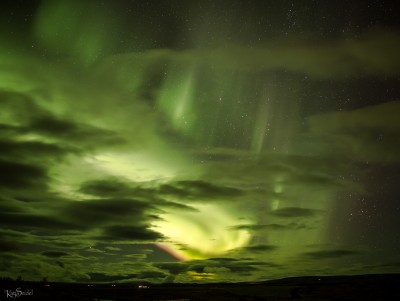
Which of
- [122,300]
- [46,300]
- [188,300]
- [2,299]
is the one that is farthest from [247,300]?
[2,299]

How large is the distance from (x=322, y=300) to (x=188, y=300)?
3957 cm

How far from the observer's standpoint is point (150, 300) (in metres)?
104

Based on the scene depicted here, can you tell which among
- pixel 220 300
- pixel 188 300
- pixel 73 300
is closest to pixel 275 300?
pixel 220 300

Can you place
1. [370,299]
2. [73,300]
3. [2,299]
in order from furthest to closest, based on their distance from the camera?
[370,299], [73,300], [2,299]

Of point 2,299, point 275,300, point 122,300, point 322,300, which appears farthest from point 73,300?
point 322,300

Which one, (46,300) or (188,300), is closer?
(46,300)

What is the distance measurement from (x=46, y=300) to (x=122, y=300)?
124ft

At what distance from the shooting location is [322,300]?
10056 centimetres

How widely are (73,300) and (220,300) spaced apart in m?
42.1

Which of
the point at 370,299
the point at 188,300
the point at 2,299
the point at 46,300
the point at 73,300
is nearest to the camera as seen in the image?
the point at 2,299

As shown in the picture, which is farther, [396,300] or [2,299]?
[396,300]

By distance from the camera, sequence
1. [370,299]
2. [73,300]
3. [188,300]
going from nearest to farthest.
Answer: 1. [73,300]
2. [188,300]
3. [370,299]

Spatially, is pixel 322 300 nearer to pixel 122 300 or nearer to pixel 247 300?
pixel 247 300

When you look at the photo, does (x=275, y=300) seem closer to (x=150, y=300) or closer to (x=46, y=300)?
(x=150, y=300)
